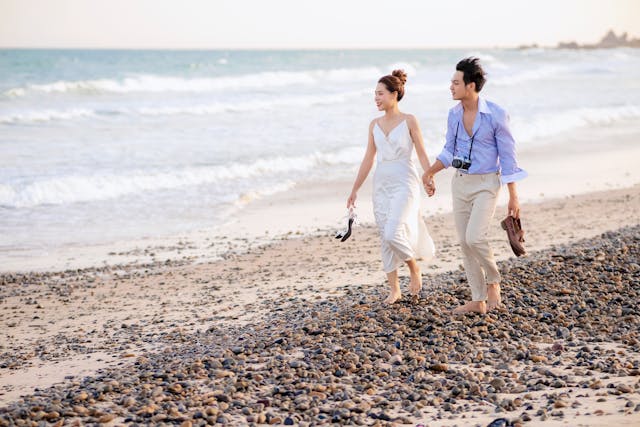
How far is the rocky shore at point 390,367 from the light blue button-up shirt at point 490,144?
1167mm

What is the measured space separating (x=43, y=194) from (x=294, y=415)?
34.0 ft

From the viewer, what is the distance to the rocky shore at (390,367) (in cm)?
493

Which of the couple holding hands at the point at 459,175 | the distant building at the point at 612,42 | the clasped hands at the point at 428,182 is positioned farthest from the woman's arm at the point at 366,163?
the distant building at the point at 612,42

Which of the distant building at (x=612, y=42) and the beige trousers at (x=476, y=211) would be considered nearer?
the beige trousers at (x=476, y=211)

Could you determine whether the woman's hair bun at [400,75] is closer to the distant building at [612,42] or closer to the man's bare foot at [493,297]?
the man's bare foot at [493,297]

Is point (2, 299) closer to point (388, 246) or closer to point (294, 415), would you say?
point (388, 246)

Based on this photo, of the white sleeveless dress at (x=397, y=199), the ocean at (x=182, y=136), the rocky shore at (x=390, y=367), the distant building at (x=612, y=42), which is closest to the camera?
the rocky shore at (x=390, y=367)

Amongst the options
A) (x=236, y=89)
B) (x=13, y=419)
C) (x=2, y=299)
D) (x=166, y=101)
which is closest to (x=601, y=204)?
(x=2, y=299)

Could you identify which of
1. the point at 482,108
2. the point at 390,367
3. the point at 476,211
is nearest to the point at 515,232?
the point at 476,211

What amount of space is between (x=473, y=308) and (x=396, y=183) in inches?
46.9

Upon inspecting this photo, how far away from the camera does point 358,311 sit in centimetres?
691

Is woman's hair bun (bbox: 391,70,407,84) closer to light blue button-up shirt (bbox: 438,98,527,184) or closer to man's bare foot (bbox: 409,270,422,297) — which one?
light blue button-up shirt (bbox: 438,98,527,184)

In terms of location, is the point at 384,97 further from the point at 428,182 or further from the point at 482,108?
the point at 482,108

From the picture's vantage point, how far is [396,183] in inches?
275
